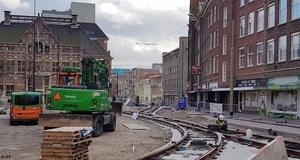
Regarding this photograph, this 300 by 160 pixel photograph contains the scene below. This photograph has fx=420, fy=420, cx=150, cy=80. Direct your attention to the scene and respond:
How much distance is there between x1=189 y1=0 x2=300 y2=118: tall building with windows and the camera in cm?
3180

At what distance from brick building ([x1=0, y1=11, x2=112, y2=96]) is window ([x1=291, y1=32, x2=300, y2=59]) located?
2126 inches

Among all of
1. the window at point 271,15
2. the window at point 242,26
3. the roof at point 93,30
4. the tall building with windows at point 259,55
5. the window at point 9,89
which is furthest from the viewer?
the roof at point 93,30

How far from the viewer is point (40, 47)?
87.2m

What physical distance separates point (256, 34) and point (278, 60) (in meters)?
5.05

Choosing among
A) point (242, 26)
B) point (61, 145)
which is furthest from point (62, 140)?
point (242, 26)

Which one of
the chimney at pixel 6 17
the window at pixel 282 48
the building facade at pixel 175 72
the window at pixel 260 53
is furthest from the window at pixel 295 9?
the chimney at pixel 6 17

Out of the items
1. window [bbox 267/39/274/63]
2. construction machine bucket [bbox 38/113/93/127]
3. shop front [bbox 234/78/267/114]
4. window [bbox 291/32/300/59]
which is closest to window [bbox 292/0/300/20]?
window [bbox 291/32/300/59]

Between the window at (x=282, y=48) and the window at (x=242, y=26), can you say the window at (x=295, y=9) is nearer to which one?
the window at (x=282, y=48)

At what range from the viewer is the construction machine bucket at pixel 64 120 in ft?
58.0

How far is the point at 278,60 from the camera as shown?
33469mm

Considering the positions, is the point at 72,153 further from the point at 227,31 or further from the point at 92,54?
the point at 92,54

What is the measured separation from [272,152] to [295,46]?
24.5 meters

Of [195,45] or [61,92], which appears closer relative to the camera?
[61,92]

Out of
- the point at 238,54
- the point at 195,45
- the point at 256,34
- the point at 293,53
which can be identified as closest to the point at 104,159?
the point at 293,53
